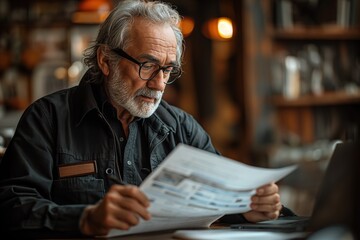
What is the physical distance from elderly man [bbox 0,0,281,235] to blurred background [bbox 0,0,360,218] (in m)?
2.90

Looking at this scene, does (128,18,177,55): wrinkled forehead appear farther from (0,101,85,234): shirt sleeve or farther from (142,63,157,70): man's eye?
(0,101,85,234): shirt sleeve

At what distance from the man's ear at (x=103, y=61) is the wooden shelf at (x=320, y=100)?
364 cm

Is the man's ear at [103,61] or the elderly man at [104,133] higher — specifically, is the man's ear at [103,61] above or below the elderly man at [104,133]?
above

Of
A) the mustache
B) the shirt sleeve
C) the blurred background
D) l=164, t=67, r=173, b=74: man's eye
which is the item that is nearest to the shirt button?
the shirt sleeve

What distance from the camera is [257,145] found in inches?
226

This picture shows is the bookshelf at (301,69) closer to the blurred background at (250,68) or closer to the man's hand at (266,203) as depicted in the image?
the blurred background at (250,68)

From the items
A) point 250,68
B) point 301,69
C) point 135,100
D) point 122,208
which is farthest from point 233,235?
point 301,69

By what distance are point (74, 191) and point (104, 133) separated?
22 centimetres

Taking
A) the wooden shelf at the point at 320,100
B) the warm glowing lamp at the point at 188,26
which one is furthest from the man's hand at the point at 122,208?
the warm glowing lamp at the point at 188,26

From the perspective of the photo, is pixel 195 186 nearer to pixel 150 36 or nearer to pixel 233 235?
pixel 233 235

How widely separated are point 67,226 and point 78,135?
427mm

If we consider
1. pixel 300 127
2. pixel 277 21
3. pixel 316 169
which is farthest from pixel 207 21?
pixel 316 169

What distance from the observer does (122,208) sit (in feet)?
5.17

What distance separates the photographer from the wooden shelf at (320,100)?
19.2 ft
